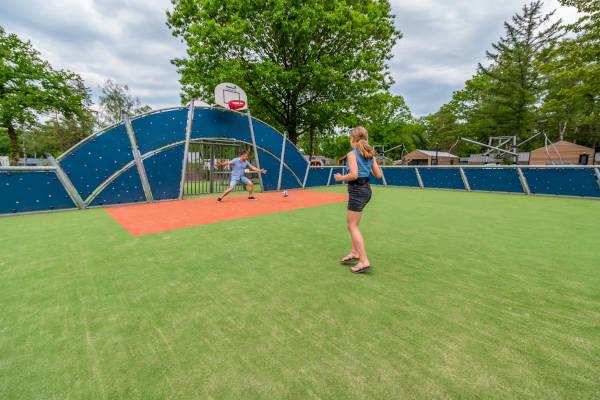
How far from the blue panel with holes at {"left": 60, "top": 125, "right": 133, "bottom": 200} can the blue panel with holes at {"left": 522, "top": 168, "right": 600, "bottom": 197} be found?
18182 mm

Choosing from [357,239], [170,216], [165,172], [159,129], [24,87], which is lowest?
[170,216]

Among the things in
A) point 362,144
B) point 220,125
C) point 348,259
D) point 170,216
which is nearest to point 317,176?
point 220,125

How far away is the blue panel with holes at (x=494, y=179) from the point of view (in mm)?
12703

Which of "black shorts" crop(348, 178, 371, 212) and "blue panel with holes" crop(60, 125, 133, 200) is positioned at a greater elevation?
"blue panel with holes" crop(60, 125, 133, 200)

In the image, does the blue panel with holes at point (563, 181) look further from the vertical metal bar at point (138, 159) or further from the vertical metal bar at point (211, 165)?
the vertical metal bar at point (138, 159)

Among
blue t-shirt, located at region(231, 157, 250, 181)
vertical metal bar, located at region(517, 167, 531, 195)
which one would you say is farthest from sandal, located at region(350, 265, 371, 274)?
vertical metal bar, located at region(517, 167, 531, 195)

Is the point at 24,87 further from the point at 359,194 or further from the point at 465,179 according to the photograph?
the point at 465,179

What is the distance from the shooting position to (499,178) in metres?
13.2

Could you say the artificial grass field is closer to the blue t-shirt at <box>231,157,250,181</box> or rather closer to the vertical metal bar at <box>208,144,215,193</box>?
the blue t-shirt at <box>231,157,250,181</box>

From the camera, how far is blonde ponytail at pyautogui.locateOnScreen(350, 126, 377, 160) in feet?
10.8

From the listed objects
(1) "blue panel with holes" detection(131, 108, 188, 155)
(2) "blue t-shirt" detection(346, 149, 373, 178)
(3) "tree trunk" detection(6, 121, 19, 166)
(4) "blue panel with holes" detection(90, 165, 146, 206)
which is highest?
(3) "tree trunk" detection(6, 121, 19, 166)

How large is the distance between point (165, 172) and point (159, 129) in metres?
1.71

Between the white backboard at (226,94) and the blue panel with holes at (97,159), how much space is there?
4705 millimetres

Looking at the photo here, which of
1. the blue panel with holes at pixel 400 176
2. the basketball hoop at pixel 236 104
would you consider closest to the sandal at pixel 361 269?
the basketball hoop at pixel 236 104
